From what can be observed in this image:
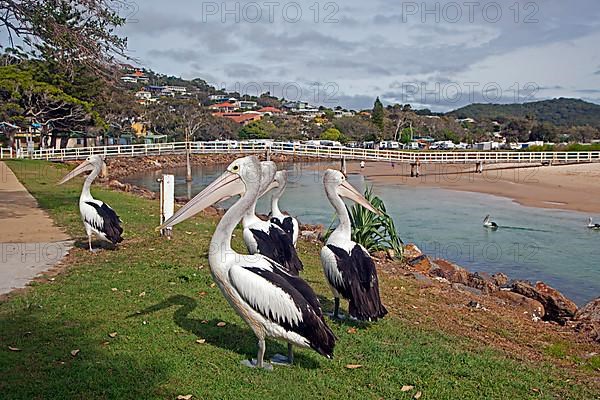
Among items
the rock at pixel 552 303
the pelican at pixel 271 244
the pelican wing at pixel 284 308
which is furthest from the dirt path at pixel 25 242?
the rock at pixel 552 303

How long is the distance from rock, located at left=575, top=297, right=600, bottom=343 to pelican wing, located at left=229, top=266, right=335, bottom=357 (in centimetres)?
486

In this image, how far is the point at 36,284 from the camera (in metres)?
7.25

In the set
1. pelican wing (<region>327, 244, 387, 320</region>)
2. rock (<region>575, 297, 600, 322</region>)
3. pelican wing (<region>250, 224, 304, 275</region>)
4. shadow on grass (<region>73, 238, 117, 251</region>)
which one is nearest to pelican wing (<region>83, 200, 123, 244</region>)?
shadow on grass (<region>73, 238, 117, 251</region>)

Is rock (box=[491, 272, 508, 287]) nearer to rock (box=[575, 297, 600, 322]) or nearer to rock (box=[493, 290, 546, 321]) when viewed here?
rock (box=[493, 290, 546, 321])

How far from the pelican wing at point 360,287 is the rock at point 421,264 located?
6.04 m

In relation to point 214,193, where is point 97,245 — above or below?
below

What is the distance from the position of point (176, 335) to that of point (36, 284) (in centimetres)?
294

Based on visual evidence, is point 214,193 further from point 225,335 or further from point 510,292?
point 510,292

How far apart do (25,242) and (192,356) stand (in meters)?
6.70

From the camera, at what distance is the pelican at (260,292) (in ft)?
15.1

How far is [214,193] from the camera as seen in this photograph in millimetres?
4992

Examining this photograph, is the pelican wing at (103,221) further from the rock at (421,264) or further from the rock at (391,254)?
the rock at (421,264)

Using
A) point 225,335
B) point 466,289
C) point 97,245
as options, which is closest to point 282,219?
point 97,245

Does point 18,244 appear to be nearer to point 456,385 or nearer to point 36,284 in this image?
point 36,284
